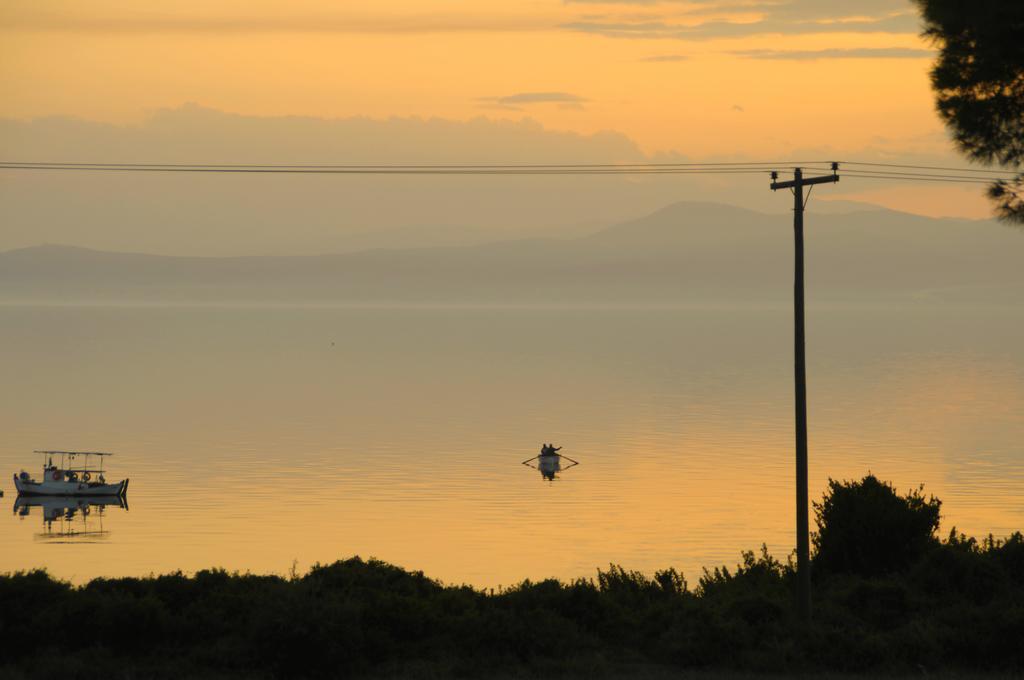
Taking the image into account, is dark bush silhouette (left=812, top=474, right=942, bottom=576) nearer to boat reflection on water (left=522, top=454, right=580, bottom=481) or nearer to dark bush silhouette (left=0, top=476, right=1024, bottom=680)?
dark bush silhouette (left=0, top=476, right=1024, bottom=680)

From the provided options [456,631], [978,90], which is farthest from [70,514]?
[978,90]

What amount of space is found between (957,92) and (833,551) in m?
13.7

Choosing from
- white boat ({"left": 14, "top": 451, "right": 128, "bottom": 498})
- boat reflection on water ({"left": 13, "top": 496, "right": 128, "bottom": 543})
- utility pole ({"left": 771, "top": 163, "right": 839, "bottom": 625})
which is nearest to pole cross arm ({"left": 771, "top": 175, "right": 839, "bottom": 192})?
utility pole ({"left": 771, "top": 163, "right": 839, "bottom": 625})

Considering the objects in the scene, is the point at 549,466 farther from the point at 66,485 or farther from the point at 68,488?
the point at 66,485

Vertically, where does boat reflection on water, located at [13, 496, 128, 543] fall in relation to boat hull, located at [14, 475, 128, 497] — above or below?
below

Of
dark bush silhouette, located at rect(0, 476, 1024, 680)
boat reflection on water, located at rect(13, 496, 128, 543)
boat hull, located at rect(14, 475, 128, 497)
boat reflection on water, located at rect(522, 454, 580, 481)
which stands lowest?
dark bush silhouette, located at rect(0, 476, 1024, 680)

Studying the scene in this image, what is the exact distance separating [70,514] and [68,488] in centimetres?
413

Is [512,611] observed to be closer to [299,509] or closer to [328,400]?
[299,509]

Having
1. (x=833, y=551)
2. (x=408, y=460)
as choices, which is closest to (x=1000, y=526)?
(x=833, y=551)

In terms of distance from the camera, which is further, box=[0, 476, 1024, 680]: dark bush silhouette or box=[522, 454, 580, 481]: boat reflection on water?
box=[522, 454, 580, 481]: boat reflection on water

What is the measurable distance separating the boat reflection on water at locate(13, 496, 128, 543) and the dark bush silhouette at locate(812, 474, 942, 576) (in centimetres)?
4440

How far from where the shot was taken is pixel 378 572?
31859mm

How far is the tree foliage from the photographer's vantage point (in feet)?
88.2

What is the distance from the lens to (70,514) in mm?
80812
